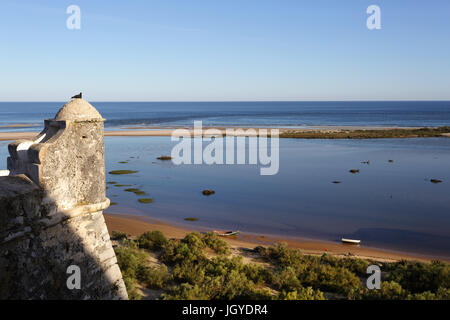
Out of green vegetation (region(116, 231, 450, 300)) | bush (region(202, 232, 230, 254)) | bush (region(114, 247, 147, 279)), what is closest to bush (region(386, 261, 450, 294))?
green vegetation (region(116, 231, 450, 300))

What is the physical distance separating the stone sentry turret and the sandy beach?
358 inches

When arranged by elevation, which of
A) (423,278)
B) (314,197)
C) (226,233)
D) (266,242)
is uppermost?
(423,278)

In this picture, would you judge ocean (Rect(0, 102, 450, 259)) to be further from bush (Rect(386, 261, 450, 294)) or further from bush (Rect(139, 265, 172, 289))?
bush (Rect(139, 265, 172, 289))

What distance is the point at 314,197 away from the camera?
77.6 feet

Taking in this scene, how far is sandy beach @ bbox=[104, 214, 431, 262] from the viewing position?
14.2 meters

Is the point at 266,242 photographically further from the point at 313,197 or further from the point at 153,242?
the point at 313,197

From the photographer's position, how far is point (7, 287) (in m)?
4.95

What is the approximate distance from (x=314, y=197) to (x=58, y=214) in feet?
66.5

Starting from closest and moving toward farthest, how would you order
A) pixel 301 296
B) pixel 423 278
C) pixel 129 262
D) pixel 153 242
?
pixel 301 296 → pixel 423 278 → pixel 129 262 → pixel 153 242

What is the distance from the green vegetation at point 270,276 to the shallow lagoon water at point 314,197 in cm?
435

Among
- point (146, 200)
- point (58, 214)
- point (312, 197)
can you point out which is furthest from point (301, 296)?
point (146, 200)
